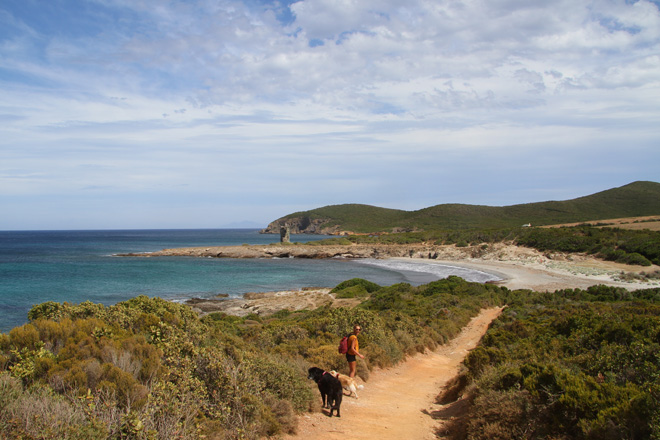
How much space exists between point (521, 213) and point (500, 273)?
300 feet

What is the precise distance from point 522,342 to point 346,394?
15.8ft

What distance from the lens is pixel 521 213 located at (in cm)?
12175

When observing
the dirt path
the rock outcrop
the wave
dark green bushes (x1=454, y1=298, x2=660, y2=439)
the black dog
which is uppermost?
the rock outcrop

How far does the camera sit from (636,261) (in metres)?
36.3

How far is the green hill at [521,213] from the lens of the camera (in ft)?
341

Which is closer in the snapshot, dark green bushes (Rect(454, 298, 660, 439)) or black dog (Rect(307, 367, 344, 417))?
dark green bushes (Rect(454, 298, 660, 439))

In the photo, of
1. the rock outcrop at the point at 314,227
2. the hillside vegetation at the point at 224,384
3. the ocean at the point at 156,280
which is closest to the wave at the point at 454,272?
the ocean at the point at 156,280

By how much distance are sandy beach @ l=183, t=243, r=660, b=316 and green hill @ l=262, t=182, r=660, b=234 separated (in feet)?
141

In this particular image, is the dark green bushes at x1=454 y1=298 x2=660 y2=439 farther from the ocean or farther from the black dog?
the ocean

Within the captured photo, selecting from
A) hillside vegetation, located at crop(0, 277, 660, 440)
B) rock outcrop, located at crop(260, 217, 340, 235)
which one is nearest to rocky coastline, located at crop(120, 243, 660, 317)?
hillside vegetation, located at crop(0, 277, 660, 440)

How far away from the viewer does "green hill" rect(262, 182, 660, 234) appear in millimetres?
103875

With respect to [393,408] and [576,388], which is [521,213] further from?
[576,388]

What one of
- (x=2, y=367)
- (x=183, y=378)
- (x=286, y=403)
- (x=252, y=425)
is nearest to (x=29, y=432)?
(x=183, y=378)

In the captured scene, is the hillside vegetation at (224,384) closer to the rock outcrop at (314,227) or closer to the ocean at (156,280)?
the ocean at (156,280)
